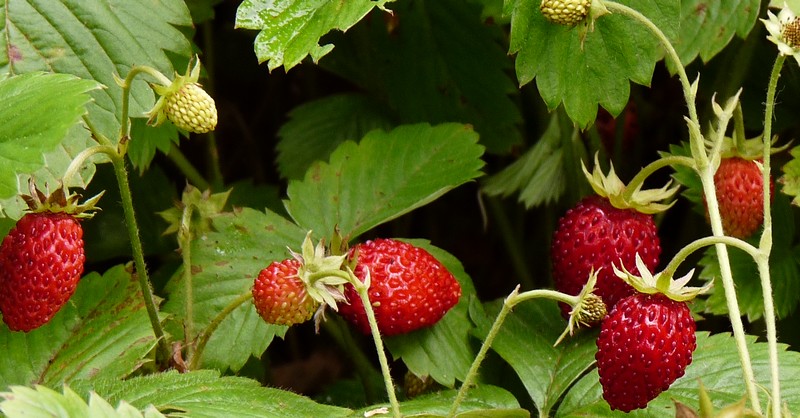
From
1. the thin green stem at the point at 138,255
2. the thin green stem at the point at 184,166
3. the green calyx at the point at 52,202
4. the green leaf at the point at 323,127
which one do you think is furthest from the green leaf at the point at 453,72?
the green calyx at the point at 52,202

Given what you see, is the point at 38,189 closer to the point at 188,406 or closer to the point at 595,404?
the point at 188,406

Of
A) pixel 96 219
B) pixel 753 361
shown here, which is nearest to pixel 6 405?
pixel 753 361

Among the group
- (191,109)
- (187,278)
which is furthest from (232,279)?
(191,109)

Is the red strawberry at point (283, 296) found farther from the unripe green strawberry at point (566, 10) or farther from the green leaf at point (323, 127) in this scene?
the green leaf at point (323, 127)

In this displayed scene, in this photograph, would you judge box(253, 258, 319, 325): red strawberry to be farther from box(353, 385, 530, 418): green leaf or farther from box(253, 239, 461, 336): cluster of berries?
box(353, 385, 530, 418): green leaf

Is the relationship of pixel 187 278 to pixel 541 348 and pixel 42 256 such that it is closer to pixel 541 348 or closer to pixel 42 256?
pixel 42 256
